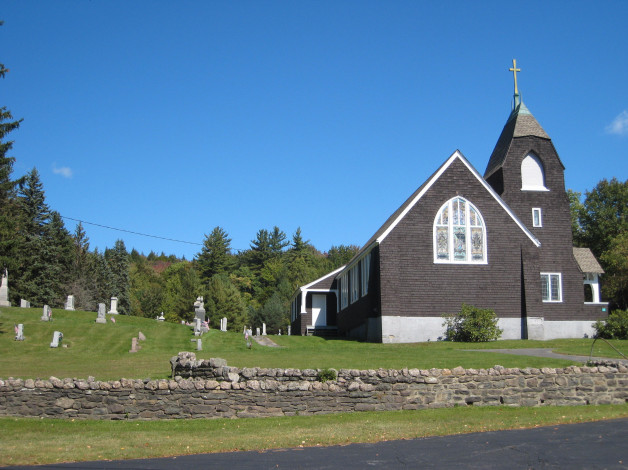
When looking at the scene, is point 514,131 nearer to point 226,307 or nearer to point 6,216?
point 6,216

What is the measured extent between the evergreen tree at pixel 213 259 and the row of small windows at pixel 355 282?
2058 inches

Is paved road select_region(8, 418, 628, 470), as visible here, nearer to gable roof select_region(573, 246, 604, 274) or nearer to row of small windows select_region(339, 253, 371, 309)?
row of small windows select_region(339, 253, 371, 309)

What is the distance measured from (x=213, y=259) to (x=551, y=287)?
6714cm

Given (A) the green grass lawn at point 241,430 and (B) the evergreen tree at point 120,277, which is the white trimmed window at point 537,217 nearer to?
(A) the green grass lawn at point 241,430

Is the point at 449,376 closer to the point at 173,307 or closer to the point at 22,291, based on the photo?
the point at 22,291

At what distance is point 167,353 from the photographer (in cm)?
2669

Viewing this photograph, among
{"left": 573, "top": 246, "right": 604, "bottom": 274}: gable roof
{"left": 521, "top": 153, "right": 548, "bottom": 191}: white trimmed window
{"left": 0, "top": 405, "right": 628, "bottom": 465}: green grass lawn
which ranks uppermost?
{"left": 521, "top": 153, "right": 548, "bottom": 191}: white trimmed window

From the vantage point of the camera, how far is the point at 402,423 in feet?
47.5

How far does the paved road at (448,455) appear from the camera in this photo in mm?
10406

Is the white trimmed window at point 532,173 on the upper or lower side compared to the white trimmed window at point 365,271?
upper

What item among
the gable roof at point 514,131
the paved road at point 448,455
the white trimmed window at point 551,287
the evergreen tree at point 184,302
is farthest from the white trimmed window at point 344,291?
the evergreen tree at point 184,302

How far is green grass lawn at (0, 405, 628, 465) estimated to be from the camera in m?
12.1

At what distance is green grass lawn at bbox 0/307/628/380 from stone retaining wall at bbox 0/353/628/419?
7.87 ft

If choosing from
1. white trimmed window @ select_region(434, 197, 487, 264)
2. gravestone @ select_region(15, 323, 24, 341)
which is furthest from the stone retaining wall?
white trimmed window @ select_region(434, 197, 487, 264)
